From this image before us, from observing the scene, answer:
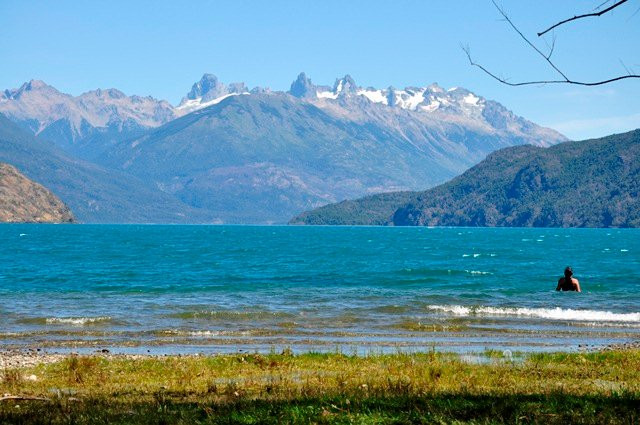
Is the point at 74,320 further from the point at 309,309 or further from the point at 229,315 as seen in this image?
the point at 309,309

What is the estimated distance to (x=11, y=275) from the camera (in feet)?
253

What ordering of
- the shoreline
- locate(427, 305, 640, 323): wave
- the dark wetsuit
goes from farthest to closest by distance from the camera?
the dark wetsuit
locate(427, 305, 640, 323): wave
the shoreline

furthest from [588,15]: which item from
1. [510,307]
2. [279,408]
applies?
[510,307]

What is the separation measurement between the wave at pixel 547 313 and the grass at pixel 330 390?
1772 cm

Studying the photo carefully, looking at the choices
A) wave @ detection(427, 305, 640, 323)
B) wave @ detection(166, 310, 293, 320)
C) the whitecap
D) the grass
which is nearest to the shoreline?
the grass

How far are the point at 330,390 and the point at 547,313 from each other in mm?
28812

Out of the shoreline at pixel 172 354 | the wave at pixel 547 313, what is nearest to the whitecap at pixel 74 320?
the shoreline at pixel 172 354

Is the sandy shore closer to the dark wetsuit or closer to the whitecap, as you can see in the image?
the whitecap

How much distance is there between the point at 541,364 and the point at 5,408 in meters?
13.2

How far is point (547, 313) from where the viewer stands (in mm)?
42906

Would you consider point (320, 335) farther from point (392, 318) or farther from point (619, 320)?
point (619, 320)

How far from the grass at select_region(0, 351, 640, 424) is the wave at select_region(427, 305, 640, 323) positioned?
17.7 m

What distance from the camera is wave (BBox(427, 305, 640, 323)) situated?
4094 centimetres

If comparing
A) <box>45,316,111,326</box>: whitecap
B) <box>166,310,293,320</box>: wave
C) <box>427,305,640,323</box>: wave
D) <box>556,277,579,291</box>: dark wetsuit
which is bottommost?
<box>427,305,640,323</box>: wave
